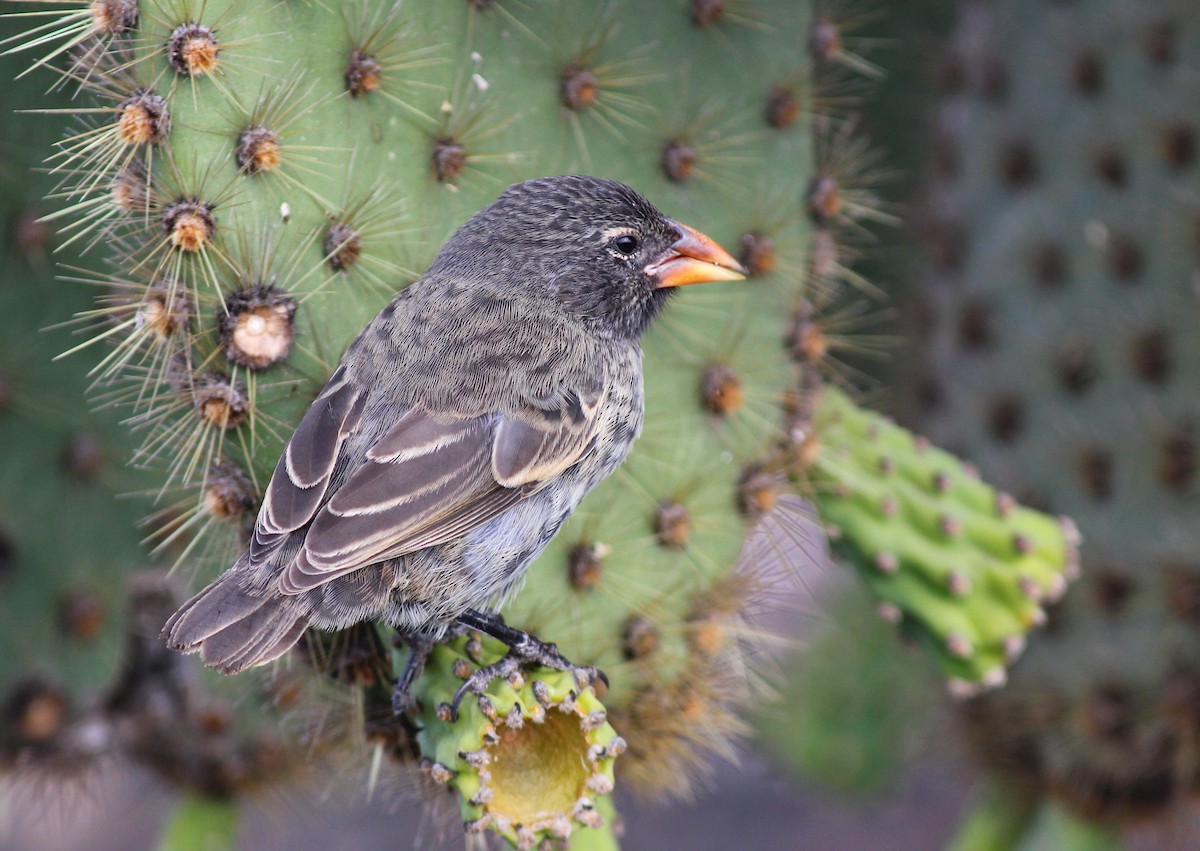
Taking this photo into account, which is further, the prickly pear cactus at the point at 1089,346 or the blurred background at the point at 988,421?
the prickly pear cactus at the point at 1089,346

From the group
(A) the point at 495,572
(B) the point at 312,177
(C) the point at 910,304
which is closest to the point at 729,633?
(A) the point at 495,572

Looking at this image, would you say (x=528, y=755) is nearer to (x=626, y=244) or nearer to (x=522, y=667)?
(x=522, y=667)

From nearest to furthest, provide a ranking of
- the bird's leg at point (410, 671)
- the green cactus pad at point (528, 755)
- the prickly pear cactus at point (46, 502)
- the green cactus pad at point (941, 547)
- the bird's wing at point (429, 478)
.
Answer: the green cactus pad at point (528, 755) < the bird's wing at point (429, 478) < the bird's leg at point (410, 671) < the green cactus pad at point (941, 547) < the prickly pear cactus at point (46, 502)

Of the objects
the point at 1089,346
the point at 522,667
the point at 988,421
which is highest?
the point at 1089,346

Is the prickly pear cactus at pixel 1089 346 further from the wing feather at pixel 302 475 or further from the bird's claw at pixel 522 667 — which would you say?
the wing feather at pixel 302 475

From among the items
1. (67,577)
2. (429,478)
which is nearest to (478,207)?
(429,478)

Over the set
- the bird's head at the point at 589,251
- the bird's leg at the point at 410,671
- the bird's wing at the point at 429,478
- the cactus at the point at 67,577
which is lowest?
the cactus at the point at 67,577

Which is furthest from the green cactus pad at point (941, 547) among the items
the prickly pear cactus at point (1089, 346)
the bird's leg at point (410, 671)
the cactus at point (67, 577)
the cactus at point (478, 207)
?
the cactus at point (67, 577)
